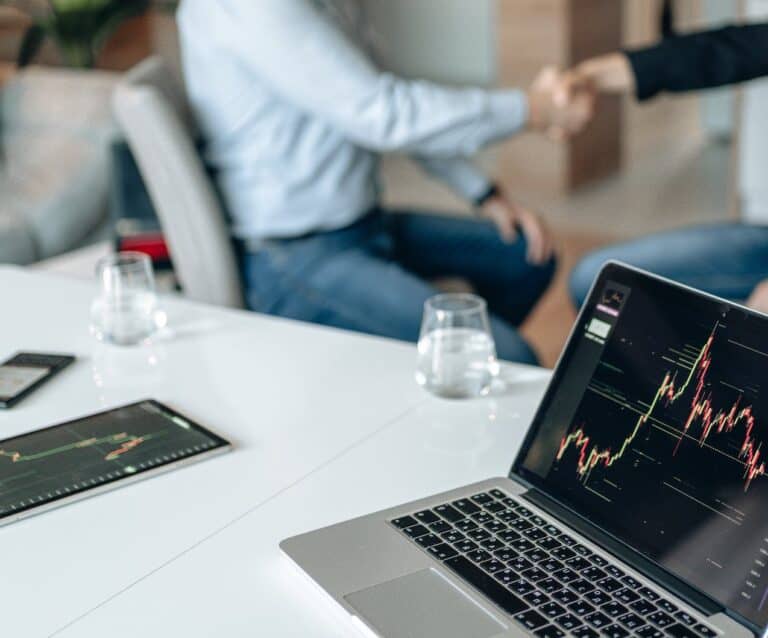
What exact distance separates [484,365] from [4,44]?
13.2 feet

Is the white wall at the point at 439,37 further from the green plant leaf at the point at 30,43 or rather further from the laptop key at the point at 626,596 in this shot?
the laptop key at the point at 626,596

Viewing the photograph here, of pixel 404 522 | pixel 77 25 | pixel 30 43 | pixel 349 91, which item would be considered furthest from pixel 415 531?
pixel 30 43

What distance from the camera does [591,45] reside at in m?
4.50

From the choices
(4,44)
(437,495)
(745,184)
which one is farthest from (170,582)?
(4,44)

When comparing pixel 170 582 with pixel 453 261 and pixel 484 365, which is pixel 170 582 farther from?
pixel 453 261

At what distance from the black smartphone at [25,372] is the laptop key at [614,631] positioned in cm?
70

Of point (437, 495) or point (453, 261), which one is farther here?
point (453, 261)

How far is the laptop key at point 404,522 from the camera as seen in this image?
896 millimetres

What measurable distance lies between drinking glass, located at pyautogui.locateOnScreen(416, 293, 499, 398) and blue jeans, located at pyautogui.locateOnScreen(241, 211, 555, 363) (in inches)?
21.4

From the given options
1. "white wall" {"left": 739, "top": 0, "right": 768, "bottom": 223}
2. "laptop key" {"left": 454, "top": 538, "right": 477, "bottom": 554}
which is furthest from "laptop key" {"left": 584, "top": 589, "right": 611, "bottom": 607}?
"white wall" {"left": 739, "top": 0, "right": 768, "bottom": 223}


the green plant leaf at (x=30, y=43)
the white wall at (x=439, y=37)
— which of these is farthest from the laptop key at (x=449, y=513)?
the white wall at (x=439, y=37)

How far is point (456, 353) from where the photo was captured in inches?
46.1

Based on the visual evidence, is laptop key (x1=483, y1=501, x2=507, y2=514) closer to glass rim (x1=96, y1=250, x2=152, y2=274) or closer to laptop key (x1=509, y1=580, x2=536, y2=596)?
laptop key (x1=509, y1=580, x2=536, y2=596)

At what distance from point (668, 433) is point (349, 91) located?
1084mm
